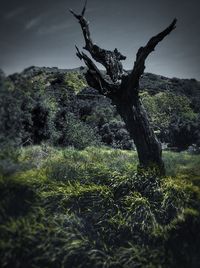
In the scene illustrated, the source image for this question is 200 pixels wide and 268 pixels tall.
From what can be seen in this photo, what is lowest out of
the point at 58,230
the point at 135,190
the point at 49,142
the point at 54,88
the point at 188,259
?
the point at 188,259

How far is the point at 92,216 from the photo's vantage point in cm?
754

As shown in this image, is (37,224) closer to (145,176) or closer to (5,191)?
(5,191)

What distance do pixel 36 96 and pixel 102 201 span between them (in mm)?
6805

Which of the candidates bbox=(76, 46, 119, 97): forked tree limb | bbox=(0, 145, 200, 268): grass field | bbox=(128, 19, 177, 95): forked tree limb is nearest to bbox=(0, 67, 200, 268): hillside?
bbox=(0, 145, 200, 268): grass field

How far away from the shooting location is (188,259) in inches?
308

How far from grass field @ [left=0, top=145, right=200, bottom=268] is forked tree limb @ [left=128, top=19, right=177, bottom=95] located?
2315 mm

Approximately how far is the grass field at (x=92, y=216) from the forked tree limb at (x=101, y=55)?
9.34 feet

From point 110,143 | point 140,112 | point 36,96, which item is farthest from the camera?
point 110,143

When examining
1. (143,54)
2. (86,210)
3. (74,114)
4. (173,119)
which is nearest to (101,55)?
(143,54)

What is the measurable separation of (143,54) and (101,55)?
1.53 metres

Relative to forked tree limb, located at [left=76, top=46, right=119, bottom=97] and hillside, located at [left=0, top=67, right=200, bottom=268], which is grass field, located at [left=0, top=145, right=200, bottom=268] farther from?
forked tree limb, located at [left=76, top=46, right=119, bottom=97]

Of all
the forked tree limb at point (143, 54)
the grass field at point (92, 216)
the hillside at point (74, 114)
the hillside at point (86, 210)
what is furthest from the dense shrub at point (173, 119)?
the grass field at point (92, 216)

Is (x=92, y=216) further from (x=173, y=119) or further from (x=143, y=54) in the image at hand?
(x=173, y=119)

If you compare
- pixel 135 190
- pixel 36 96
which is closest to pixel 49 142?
pixel 36 96
